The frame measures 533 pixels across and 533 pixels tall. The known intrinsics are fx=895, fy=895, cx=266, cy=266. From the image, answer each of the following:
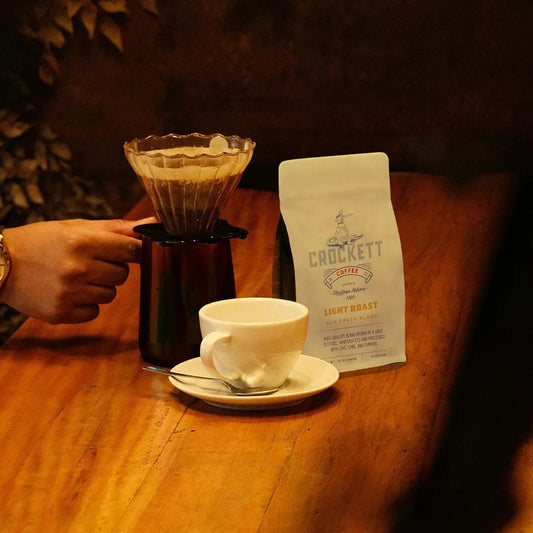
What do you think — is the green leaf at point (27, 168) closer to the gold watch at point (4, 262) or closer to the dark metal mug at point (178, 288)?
the gold watch at point (4, 262)

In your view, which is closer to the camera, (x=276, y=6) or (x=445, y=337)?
(x=445, y=337)

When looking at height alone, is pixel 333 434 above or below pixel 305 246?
below

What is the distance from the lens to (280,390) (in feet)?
3.31

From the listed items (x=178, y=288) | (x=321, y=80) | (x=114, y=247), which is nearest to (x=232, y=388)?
(x=178, y=288)

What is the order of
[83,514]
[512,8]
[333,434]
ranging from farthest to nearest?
[512,8] → [333,434] → [83,514]

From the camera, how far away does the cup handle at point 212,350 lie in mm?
956

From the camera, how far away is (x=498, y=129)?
2.27 metres

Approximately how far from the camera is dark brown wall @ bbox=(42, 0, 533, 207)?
224 cm

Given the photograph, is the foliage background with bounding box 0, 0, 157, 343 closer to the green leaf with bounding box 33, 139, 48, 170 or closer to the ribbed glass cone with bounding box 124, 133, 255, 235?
the green leaf with bounding box 33, 139, 48, 170

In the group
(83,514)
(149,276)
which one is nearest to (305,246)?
(149,276)

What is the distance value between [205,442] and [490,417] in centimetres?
89

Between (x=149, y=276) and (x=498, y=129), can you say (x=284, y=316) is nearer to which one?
(x=149, y=276)

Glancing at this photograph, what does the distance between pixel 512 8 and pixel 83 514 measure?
1.80 metres

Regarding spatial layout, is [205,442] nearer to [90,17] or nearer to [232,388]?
[232,388]
